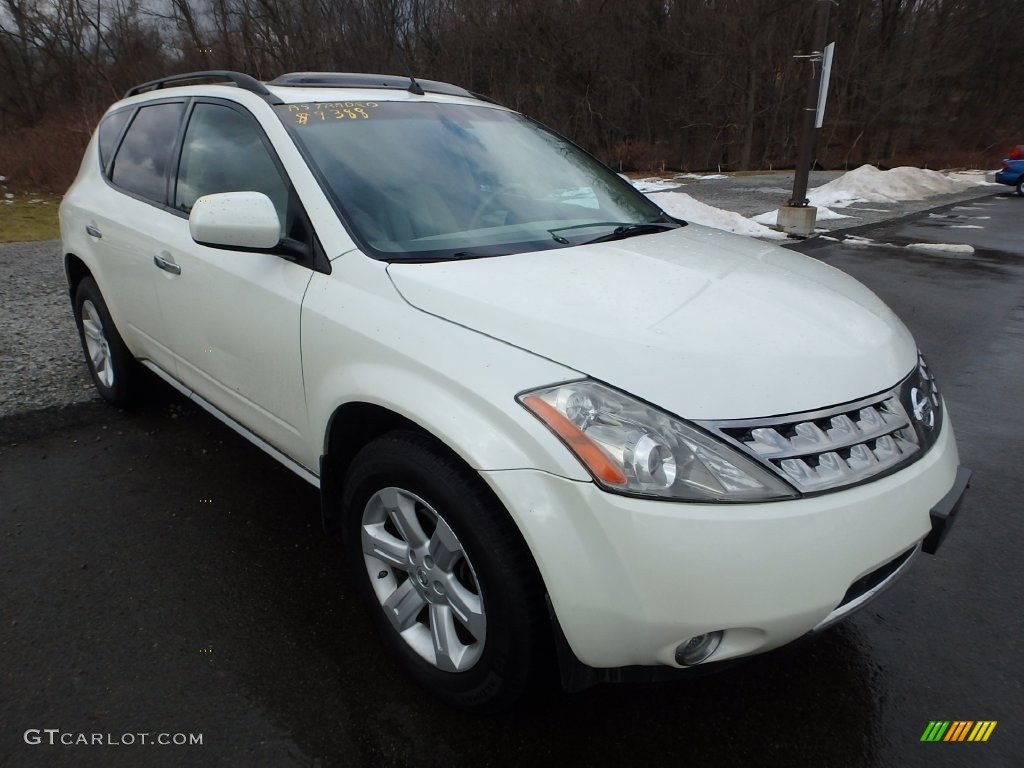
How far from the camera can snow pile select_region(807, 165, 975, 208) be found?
47.4 ft

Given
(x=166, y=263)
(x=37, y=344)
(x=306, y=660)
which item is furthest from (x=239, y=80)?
(x=37, y=344)

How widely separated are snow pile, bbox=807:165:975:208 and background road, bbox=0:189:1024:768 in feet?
41.4

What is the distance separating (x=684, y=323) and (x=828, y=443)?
1.49ft

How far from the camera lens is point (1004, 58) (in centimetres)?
3600

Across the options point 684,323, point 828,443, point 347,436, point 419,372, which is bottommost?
point 347,436

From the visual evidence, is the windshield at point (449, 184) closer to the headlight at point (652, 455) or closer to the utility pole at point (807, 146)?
the headlight at point (652, 455)

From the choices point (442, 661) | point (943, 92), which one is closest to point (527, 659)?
point (442, 661)

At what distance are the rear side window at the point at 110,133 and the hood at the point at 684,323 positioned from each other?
2743mm

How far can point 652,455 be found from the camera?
1.53m

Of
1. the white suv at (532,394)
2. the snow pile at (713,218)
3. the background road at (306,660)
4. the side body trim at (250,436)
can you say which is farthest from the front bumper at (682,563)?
the snow pile at (713,218)

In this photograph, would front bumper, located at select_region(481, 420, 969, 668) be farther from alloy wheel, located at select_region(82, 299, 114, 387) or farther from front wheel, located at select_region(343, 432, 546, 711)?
alloy wheel, located at select_region(82, 299, 114, 387)

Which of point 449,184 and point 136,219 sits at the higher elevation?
point 449,184

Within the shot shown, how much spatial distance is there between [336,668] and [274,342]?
108cm

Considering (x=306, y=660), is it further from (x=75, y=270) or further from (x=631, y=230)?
(x=75, y=270)
